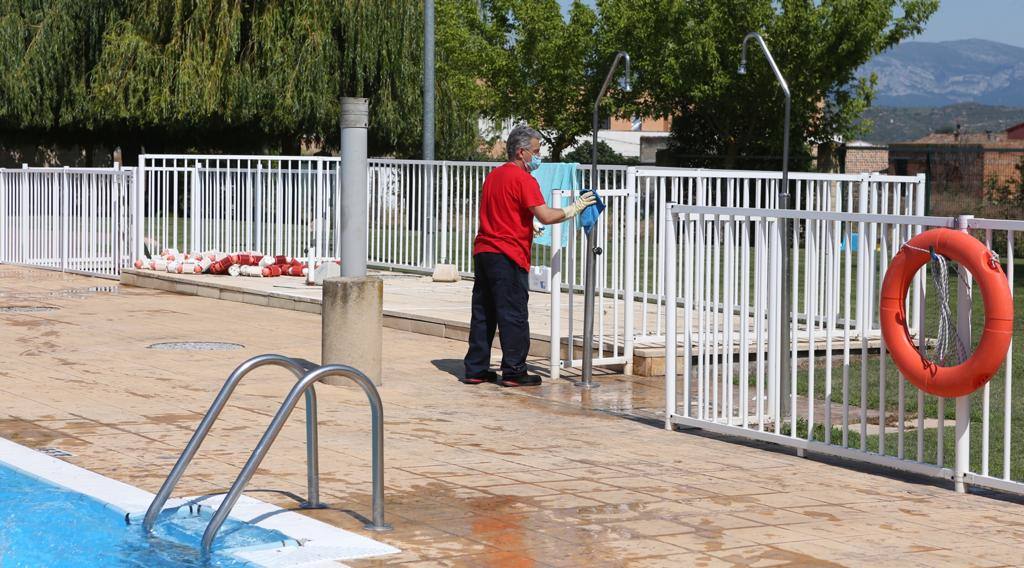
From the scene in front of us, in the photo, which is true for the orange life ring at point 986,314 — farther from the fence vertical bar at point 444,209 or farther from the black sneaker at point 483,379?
the fence vertical bar at point 444,209

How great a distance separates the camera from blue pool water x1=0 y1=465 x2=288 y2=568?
6.13 meters

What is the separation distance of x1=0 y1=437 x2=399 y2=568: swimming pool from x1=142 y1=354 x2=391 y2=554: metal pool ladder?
122mm

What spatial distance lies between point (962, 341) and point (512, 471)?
238 centimetres

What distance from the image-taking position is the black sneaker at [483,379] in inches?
444

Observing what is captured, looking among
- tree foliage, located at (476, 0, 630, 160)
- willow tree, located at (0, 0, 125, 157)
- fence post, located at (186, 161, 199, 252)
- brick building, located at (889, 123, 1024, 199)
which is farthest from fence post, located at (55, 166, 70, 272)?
tree foliage, located at (476, 0, 630, 160)

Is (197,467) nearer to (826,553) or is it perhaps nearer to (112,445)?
(112,445)

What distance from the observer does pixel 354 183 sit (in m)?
10.8

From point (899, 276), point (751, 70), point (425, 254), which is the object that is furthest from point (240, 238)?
point (751, 70)

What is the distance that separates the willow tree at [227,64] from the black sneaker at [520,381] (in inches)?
1068

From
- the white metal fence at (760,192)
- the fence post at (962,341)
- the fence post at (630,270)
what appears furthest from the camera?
the white metal fence at (760,192)

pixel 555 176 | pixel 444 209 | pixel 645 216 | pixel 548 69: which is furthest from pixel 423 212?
pixel 548 69

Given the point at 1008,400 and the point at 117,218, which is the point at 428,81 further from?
the point at 1008,400

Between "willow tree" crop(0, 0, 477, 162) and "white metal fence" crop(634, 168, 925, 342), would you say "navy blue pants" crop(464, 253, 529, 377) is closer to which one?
"white metal fence" crop(634, 168, 925, 342)

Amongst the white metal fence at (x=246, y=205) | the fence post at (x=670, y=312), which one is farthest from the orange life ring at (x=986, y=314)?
the white metal fence at (x=246, y=205)
